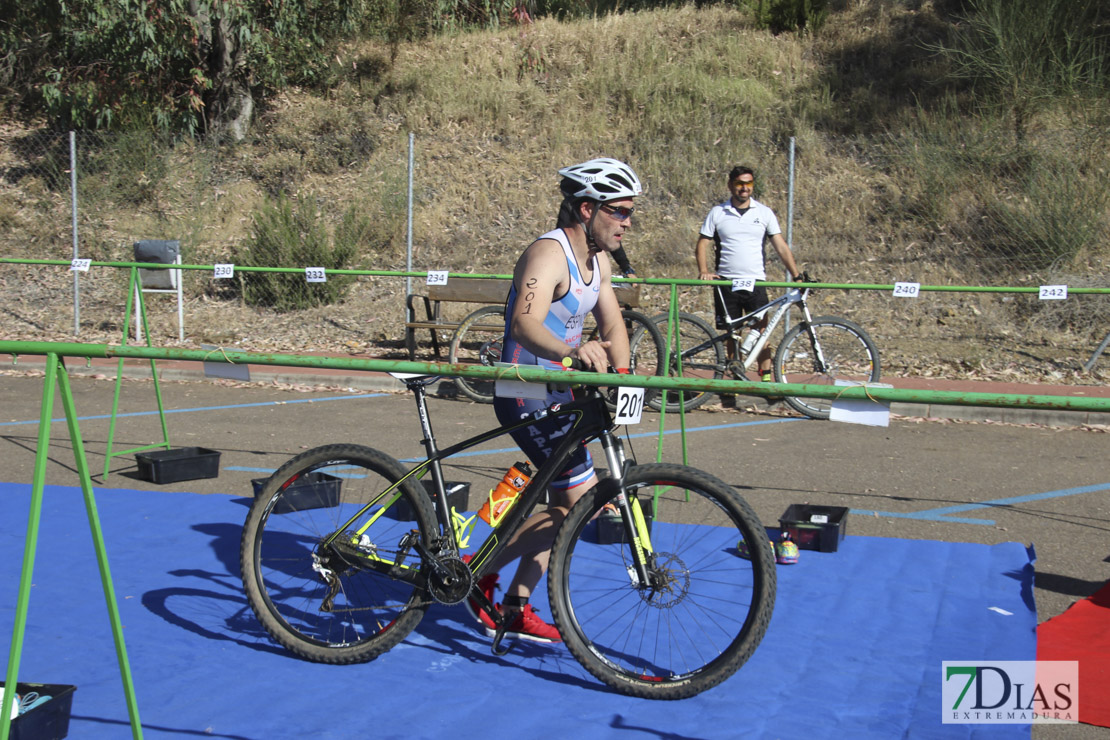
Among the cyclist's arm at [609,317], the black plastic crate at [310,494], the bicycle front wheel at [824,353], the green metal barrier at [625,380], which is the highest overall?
the cyclist's arm at [609,317]

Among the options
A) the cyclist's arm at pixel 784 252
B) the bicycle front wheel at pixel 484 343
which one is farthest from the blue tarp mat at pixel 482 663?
the bicycle front wheel at pixel 484 343

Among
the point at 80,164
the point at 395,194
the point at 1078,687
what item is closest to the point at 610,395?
the point at 1078,687

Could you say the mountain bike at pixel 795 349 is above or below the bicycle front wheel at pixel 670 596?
above

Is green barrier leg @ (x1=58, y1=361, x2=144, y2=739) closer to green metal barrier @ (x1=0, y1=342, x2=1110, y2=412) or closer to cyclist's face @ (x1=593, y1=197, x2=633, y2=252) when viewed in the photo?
green metal barrier @ (x1=0, y1=342, x2=1110, y2=412)

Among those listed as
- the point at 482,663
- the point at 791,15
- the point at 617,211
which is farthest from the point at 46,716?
the point at 791,15

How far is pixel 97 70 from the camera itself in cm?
2105

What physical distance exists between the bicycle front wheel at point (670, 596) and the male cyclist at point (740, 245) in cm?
512

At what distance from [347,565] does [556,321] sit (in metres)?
1.29

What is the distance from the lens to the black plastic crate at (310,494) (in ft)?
13.6

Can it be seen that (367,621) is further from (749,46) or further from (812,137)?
(749,46)

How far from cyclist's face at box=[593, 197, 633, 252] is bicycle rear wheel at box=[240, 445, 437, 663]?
1.19m

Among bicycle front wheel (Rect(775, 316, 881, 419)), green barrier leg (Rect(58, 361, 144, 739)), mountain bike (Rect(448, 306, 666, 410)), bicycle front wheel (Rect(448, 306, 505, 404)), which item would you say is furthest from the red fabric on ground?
bicycle front wheel (Rect(448, 306, 505, 404))

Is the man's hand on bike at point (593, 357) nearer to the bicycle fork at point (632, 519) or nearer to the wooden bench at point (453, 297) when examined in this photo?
the bicycle fork at point (632, 519)

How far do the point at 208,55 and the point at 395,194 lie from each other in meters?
6.29
